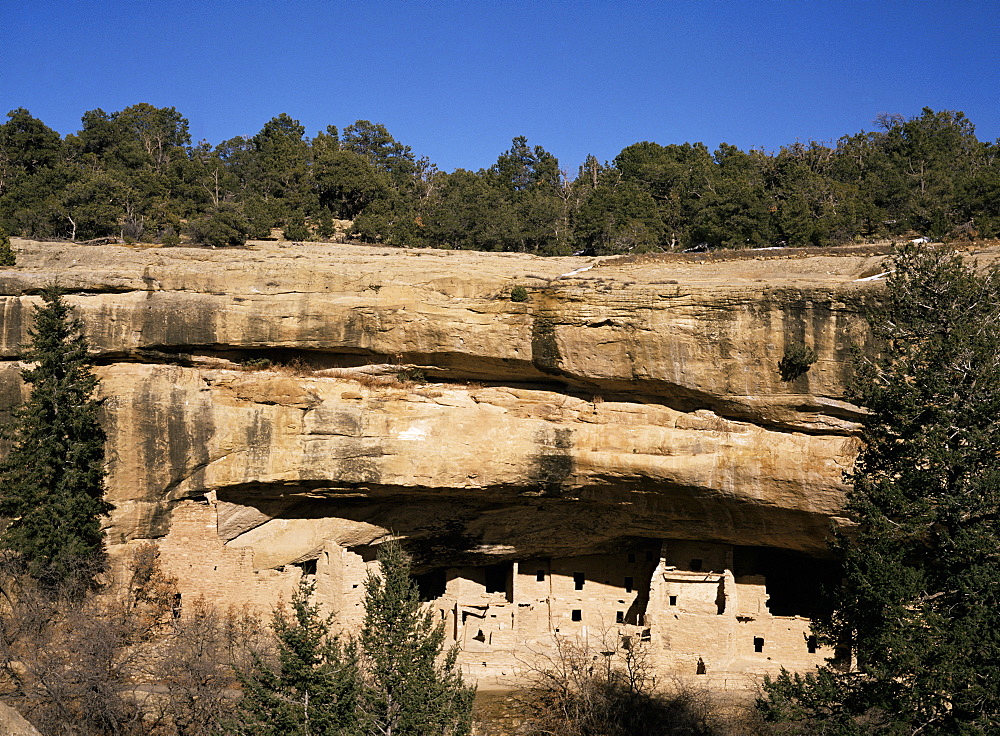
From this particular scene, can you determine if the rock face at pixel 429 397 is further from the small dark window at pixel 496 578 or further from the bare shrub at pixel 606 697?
the small dark window at pixel 496 578

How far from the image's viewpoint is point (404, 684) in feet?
44.1

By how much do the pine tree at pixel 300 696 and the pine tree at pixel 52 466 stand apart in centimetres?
588

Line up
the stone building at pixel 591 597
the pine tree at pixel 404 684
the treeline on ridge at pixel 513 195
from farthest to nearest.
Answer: the treeline on ridge at pixel 513 195, the stone building at pixel 591 597, the pine tree at pixel 404 684

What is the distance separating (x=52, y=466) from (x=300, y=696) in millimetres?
7175

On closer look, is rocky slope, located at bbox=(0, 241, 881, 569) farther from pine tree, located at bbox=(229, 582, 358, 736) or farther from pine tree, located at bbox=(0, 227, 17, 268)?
pine tree, located at bbox=(229, 582, 358, 736)

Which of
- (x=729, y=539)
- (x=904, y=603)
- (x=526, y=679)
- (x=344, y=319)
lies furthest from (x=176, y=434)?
(x=904, y=603)

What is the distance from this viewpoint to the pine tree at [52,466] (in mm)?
16781

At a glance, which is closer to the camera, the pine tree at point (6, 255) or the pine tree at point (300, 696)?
the pine tree at point (300, 696)

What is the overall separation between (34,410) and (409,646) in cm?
804

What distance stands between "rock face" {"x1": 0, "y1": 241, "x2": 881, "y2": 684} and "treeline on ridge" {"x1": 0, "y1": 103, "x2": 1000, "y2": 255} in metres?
6.56

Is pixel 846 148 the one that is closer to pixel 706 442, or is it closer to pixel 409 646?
pixel 706 442

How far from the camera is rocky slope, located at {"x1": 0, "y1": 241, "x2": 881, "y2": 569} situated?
55.8 feet

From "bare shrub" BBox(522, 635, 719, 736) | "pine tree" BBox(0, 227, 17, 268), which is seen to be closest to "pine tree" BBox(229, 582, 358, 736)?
"bare shrub" BBox(522, 635, 719, 736)

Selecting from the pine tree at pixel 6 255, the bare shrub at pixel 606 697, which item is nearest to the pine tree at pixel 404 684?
the bare shrub at pixel 606 697
